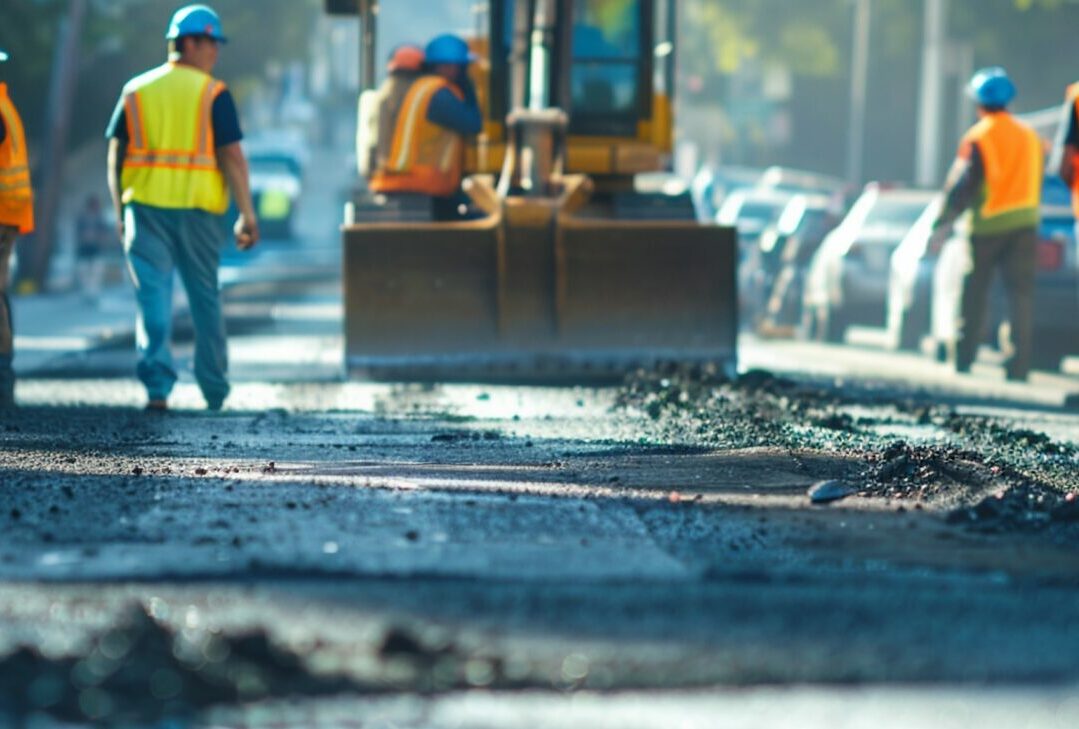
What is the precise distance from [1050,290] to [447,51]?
4636 millimetres

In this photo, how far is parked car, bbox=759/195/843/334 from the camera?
22.7 m

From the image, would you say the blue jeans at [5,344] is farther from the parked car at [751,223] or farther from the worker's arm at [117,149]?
the parked car at [751,223]

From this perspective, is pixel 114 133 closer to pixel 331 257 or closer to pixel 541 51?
pixel 541 51

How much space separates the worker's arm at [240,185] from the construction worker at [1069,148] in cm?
503

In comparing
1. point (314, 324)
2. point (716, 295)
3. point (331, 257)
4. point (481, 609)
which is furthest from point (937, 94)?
point (481, 609)

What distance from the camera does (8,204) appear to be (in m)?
11.5

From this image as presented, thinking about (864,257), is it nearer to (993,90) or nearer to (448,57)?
(993,90)

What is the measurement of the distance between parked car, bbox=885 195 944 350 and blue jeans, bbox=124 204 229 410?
8.08m

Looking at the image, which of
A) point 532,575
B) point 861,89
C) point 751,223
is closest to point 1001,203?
point 532,575

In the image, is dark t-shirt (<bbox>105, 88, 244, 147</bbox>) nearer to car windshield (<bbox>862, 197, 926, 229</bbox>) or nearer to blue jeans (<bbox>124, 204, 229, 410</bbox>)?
blue jeans (<bbox>124, 204, 229, 410</bbox>)

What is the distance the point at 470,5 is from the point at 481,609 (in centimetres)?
1136

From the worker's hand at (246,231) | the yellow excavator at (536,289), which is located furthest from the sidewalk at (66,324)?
the worker's hand at (246,231)

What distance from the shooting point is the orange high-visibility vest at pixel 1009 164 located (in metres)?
15.4

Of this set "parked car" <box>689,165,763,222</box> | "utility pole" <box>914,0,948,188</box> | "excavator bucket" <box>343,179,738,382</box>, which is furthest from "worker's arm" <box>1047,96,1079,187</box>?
"utility pole" <box>914,0,948,188</box>
